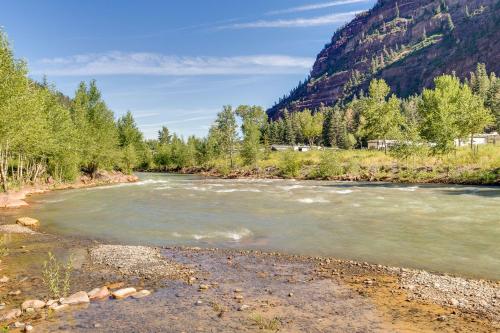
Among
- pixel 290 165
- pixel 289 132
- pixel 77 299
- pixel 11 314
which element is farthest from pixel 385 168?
pixel 289 132

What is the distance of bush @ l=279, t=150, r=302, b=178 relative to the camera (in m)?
72.9

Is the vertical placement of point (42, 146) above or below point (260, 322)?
above

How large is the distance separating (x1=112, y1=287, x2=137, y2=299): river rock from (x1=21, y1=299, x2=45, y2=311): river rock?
190cm

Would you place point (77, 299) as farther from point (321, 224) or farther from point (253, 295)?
point (321, 224)

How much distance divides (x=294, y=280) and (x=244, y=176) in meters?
69.8

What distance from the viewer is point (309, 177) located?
226ft

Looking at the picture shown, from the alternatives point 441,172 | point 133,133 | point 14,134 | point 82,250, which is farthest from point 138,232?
point 133,133

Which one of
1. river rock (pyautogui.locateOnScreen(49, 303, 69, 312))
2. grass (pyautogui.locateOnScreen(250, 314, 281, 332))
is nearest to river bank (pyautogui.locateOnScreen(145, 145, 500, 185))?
grass (pyautogui.locateOnScreen(250, 314, 281, 332))

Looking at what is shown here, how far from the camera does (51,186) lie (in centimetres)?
5256

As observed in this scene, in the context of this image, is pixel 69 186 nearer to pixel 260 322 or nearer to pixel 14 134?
pixel 14 134

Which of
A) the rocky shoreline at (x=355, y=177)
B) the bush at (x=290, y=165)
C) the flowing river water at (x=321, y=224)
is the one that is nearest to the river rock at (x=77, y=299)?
the flowing river water at (x=321, y=224)

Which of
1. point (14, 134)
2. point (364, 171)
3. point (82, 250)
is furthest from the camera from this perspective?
point (364, 171)

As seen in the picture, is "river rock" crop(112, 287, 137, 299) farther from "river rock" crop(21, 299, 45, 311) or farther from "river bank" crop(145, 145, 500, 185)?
"river bank" crop(145, 145, 500, 185)

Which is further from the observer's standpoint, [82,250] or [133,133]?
[133,133]
